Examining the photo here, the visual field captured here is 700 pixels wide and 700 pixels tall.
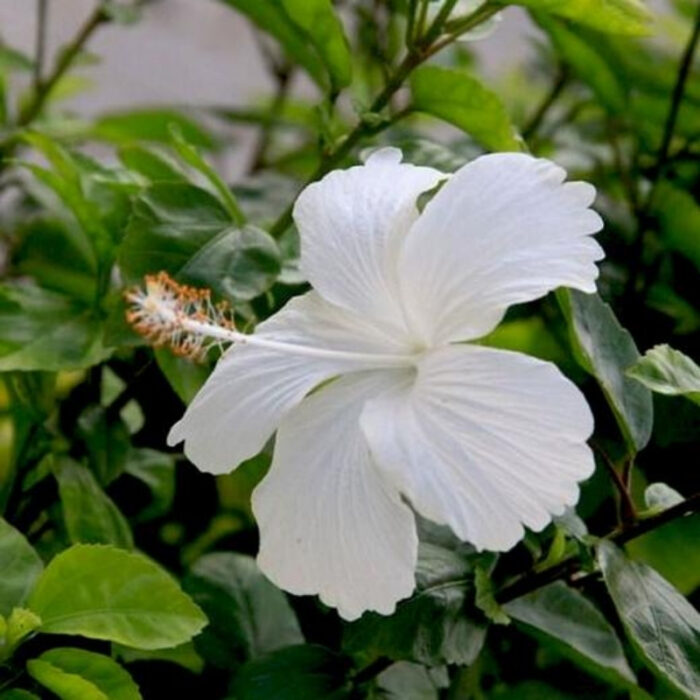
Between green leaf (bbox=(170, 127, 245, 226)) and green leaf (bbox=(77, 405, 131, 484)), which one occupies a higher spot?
green leaf (bbox=(170, 127, 245, 226))

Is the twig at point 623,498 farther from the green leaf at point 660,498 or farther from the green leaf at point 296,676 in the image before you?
the green leaf at point 296,676

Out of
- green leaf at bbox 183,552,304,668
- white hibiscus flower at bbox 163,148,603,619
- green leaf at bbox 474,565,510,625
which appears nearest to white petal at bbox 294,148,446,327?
white hibiscus flower at bbox 163,148,603,619

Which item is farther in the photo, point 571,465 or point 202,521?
point 202,521

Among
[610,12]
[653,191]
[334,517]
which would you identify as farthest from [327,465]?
[653,191]

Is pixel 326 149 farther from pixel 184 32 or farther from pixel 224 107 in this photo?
pixel 184 32

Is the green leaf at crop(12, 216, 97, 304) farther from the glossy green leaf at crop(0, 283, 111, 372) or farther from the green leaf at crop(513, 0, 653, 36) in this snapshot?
the green leaf at crop(513, 0, 653, 36)

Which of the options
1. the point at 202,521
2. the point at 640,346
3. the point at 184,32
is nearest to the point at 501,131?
the point at 640,346
